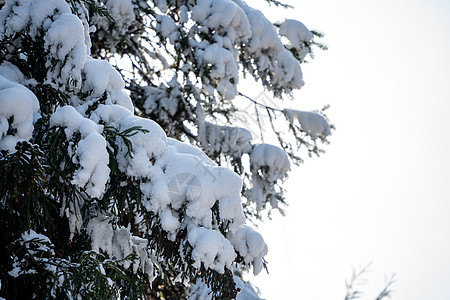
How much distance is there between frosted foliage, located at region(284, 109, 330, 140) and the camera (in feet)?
21.9

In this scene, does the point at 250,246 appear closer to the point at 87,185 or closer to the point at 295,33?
the point at 87,185

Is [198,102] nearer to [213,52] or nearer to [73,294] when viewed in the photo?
[213,52]

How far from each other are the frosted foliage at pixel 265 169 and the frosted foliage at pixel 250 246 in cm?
289

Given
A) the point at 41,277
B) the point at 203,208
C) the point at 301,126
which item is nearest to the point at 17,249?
the point at 41,277

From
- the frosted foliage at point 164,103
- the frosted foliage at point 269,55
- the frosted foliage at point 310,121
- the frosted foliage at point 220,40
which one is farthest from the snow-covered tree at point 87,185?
the frosted foliage at point 310,121

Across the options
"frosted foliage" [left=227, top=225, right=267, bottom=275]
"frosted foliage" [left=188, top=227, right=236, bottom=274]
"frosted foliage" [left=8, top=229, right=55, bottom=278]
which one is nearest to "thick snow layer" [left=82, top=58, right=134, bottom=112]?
"frosted foliage" [left=8, top=229, right=55, bottom=278]

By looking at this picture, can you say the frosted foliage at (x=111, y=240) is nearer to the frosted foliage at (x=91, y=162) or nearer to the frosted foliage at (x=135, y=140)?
the frosted foliage at (x=135, y=140)

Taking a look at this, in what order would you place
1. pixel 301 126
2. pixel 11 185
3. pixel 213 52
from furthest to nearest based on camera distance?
pixel 301 126
pixel 213 52
pixel 11 185

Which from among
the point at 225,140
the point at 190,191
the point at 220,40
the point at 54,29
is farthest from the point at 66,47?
the point at 225,140

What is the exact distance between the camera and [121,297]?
3.17 meters

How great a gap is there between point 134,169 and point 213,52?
278 cm

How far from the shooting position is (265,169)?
5.94 metres

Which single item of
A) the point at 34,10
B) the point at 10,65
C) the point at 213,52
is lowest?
the point at 10,65

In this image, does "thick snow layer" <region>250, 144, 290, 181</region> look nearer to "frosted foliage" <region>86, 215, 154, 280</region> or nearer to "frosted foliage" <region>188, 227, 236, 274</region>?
"frosted foliage" <region>86, 215, 154, 280</region>
